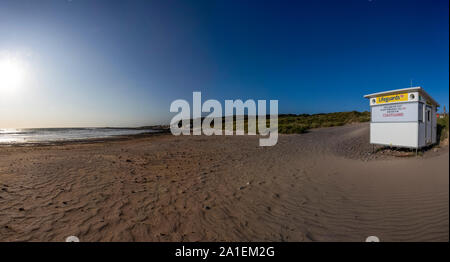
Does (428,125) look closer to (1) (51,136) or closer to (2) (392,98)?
(2) (392,98)

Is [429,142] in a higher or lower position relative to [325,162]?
higher

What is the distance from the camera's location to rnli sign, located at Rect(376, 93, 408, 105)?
7250 mm

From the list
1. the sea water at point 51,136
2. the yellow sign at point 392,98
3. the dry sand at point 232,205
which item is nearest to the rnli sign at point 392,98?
the yellow sign at point 392,98

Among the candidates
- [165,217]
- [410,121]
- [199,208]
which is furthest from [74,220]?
[410,121]

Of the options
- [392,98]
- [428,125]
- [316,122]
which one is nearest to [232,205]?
[392,98]

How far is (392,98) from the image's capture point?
762 cm

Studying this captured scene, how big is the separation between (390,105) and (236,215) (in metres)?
8.27

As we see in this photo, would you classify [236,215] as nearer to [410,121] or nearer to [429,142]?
[410,121]

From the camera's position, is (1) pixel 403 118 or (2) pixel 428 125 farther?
(2) pixel 428 125

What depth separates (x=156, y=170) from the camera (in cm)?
780

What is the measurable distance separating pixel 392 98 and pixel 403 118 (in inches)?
36.4

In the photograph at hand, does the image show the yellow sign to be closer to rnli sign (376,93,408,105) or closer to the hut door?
rnli sign (376,93,408,105)

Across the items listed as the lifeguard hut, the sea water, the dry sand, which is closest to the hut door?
the lifeguard hut

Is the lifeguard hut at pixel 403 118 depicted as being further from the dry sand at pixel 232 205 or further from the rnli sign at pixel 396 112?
the dry sand at pixel 232 205
